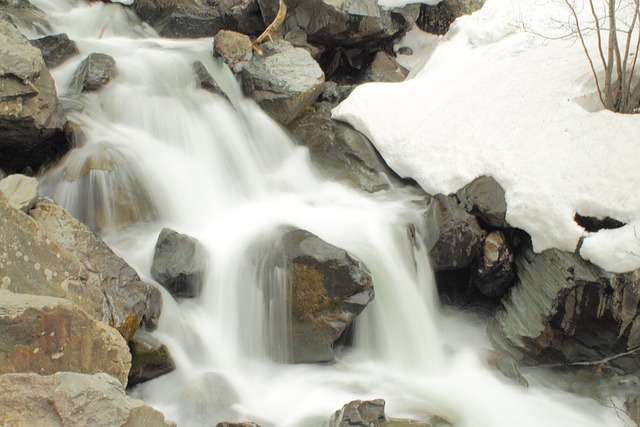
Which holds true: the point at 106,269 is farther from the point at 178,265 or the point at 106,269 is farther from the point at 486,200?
the point at 486,200

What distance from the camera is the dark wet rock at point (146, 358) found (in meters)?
4.05

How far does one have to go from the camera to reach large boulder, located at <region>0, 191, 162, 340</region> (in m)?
3.00

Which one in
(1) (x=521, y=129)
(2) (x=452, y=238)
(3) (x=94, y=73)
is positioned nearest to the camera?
(2) (x=452, y=238)

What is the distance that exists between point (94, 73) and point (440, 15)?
20.3 feet

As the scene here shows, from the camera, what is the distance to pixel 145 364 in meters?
4.11

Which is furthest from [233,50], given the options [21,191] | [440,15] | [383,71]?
[440,15]

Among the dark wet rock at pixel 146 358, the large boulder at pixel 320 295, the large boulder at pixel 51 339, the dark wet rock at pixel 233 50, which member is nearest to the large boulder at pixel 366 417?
the large boulder at pixel 320 295

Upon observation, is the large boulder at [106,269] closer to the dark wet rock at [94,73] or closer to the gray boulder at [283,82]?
the dark wet rock at [94,73]

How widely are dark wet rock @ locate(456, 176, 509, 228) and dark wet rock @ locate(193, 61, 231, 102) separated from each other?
10.3 ft

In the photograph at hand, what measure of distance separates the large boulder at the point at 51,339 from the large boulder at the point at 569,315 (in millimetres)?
3484

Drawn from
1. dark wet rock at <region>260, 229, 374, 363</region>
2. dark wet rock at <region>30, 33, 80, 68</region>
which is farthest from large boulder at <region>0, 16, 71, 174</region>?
dark wet rock at <region>260, 229, 374, 363</region>

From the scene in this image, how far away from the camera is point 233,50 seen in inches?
299

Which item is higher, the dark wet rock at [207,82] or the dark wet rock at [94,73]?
the dark wet rock at [94,73]

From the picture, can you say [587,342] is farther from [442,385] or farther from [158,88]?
[158,88]
